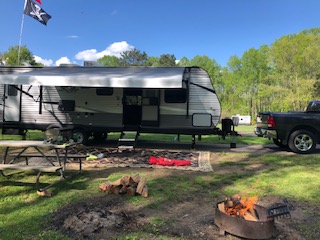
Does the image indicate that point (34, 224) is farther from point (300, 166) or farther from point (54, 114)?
point (54, 114)

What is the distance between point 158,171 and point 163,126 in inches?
160

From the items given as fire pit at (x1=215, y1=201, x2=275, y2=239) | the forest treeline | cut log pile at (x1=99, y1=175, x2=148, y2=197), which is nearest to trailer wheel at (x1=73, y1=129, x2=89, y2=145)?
cut log pile at (x1=99, y1=175, x2=148, y2=197)

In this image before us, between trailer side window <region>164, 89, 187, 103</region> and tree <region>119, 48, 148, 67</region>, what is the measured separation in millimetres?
54822

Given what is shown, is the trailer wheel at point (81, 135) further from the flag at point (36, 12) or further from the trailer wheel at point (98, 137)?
the flag at point (36, 12)

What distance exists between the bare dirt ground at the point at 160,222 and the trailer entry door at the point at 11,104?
797 centimetres

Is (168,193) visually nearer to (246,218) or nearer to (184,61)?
(246,218)

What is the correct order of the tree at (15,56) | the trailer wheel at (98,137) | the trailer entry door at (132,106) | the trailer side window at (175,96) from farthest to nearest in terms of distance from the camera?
1. the tree at (15,56)
2. the trailer wheel at (98,137)
3. the trailer entry door at (132,106)
4. the trailer side window at (175,96)

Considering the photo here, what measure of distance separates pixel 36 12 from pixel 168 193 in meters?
15.7

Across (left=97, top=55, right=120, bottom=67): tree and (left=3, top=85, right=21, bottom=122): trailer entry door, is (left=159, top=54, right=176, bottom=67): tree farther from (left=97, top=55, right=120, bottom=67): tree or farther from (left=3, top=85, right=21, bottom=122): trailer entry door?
(left=3, top=85, right=21, bottom=122): trailer entry door

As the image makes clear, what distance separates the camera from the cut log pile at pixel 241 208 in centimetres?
353

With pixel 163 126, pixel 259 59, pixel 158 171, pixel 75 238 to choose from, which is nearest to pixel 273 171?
pixel 158 171

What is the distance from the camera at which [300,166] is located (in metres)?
7.77

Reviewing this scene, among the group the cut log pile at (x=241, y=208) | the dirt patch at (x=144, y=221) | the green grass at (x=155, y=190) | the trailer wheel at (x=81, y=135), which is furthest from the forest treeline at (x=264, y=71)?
the cut log pile at (x=241, y=208)

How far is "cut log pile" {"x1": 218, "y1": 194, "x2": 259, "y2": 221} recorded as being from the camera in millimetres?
3535
